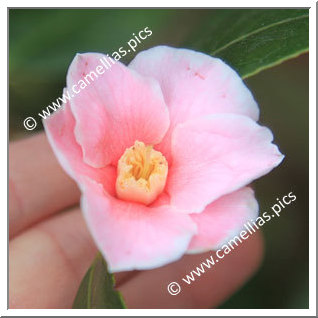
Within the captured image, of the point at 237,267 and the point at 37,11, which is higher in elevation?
the point at 37,11

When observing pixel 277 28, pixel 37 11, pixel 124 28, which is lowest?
pixel 277 28

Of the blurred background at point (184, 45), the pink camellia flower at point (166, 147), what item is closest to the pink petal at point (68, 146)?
the pink camellia flower at point (166, 147)

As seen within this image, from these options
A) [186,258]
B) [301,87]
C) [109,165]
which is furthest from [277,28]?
[186,258]

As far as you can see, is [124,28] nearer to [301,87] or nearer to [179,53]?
[179,53]

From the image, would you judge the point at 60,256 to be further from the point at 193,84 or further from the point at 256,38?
the point at 256,38

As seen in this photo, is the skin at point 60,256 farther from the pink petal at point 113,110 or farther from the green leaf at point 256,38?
the green leaf at point 256,38

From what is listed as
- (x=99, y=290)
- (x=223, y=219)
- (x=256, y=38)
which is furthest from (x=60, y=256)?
(x=256, y=38)
